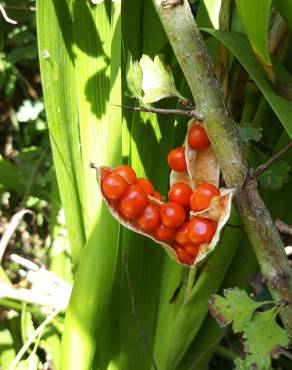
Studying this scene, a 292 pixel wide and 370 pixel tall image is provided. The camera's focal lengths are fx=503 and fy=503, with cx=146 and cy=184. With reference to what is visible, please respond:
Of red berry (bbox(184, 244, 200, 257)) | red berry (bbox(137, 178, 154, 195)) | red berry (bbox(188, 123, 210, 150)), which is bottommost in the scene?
red berry (bbox(184, 244, 200, 257))

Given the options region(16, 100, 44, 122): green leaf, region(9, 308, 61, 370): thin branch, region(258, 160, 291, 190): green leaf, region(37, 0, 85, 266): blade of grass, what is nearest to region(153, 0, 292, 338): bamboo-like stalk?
region(258, 160, 291, 190): green leaf

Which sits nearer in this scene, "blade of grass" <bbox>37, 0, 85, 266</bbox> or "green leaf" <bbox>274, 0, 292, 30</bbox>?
"green leaf" <bbox>274, 0, 292, 30</bbox>

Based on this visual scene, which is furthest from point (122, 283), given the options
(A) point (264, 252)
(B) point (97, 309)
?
(A) point (264, 252)

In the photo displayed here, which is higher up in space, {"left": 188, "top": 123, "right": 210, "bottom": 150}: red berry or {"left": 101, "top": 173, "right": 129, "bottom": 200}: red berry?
{"left": 188, "top": 123, "right": 210, "bottom": 150}: red berry

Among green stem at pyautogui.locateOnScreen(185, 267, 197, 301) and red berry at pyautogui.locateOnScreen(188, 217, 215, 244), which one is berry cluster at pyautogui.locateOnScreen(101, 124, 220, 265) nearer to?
red berry at pyautogui.locateOnScreen(188, 217, 215, 244)

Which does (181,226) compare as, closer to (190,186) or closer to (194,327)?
(190,186)

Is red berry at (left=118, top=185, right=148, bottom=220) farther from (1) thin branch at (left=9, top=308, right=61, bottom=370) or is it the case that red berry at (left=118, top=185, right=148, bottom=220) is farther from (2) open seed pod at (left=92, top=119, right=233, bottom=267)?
(1) thin branch at (left=9, top=308, right=61, bottom=370)

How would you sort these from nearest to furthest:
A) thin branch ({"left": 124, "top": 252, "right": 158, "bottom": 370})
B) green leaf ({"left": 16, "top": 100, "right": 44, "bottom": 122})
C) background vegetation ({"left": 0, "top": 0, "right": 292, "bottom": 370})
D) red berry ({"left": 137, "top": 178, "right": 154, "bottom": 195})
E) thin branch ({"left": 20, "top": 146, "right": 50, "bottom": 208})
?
red berry ({"left": 137, "top": 178, "right": 154, "bottom": 195}) < background vegetation ({"left": 0, "top": 0, "right": 292, "bottom": 370}) < thin branch ({"left": 124, "top": 252, "right": 158, "bottom": 370}) < thin branch ({"left": 20, "top": 146, "right": 50, "bottom": 208}) < green leaf ({"left": 16, "top": 100, "right": 44, "bottom": 122})

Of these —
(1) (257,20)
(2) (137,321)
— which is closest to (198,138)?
(1) (257,20)

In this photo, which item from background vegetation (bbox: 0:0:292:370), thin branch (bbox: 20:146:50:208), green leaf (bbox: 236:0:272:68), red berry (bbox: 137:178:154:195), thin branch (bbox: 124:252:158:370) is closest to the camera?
green leaf (bbox: 236:0:272:68)
